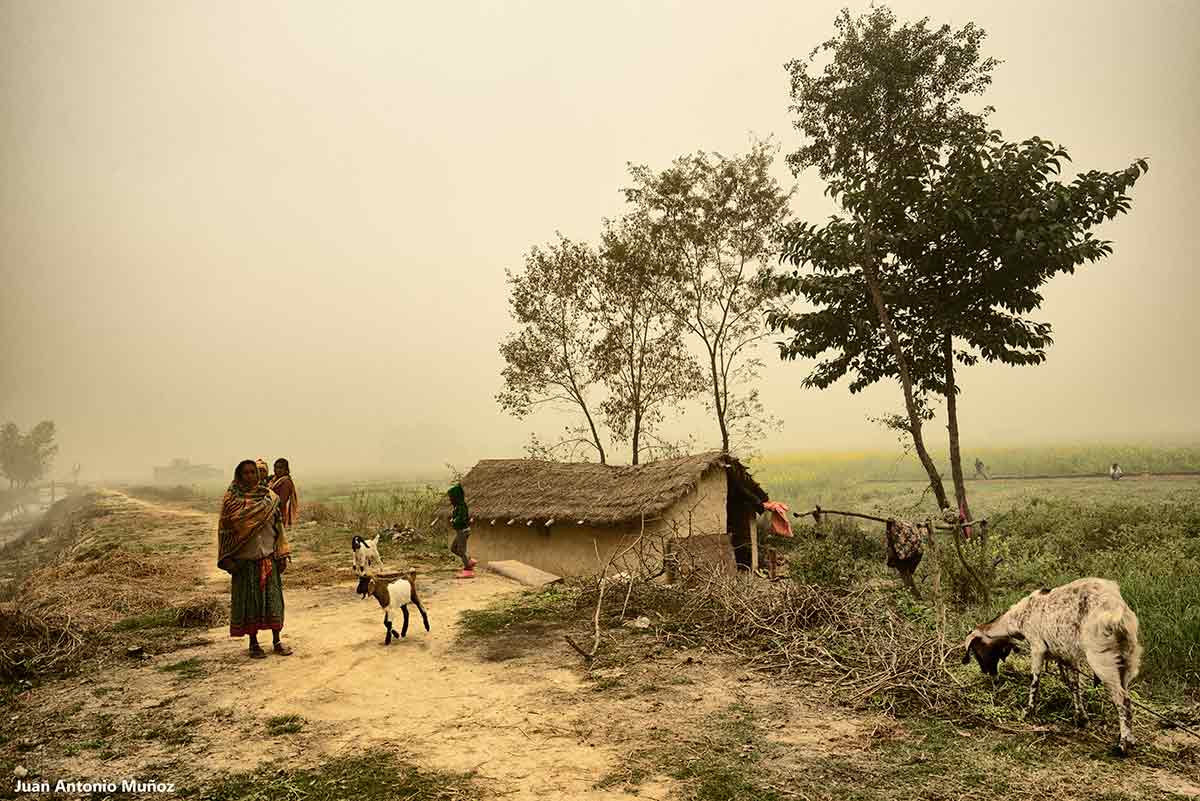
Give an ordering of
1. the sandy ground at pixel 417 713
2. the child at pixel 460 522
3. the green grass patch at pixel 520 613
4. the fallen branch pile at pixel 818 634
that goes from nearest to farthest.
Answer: the sandy ground at pixel 417 713 < the fallen branch pile at pixel 818 634 < the green grass patch at pixel 520 613 < the child at pixel 460 522

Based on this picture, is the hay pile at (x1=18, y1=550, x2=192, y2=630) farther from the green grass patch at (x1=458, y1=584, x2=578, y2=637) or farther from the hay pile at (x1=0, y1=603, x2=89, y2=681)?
the green grass patch at (x1=458, y1=584, x2=578, y2=637)

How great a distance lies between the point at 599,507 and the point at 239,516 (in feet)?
24.4

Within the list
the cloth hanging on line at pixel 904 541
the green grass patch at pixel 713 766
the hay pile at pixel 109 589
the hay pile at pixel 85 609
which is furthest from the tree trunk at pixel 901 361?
the hay pile at pixel 109 589

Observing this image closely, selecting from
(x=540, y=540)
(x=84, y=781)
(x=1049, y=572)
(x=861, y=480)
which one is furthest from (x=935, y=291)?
(x=861, y=480)

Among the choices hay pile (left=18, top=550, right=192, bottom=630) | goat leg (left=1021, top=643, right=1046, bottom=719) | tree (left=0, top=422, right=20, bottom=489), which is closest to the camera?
goat leg (left=1021, top=643, right=1046, bottom=719)

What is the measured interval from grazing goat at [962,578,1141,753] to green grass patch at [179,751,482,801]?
412cm

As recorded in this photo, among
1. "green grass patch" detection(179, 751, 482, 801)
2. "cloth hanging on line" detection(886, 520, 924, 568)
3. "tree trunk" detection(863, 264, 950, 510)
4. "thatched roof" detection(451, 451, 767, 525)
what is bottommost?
"green grass patch" detection(179, 751, 482, 801)

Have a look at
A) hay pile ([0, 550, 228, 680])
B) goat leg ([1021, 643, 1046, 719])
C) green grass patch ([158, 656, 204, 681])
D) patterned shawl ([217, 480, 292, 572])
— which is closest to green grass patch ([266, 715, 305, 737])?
green grass patch ([158, 656, 204, 681])

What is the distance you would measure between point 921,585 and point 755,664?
16.8 feet

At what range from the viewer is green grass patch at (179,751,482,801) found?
422 centimetres

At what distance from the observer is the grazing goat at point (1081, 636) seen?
4.20 metres

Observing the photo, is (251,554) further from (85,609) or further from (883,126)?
(883,126)

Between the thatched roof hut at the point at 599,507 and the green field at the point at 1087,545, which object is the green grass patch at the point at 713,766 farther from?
the thatched roof hut at the point at 599,507

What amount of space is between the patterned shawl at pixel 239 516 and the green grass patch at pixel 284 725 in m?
2.07
